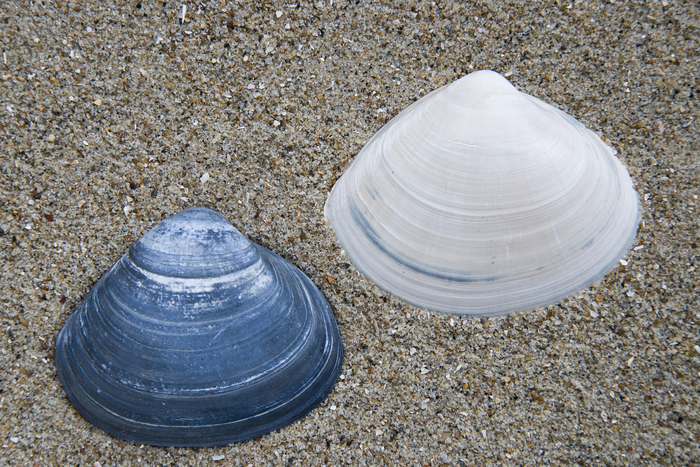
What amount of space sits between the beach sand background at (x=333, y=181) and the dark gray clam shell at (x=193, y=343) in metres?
0.11

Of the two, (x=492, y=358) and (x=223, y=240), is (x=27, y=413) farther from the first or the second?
(x=492, y=358)

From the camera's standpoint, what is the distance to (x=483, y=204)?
47.8 inches

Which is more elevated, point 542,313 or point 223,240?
point 223,240

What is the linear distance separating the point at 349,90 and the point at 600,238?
0.91 m

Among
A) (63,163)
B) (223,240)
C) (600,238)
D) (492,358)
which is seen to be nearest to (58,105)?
(63,163)

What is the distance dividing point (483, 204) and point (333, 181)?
0.48 meters

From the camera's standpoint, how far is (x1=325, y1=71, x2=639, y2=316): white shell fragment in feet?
3.88

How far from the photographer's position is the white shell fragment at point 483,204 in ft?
3.88

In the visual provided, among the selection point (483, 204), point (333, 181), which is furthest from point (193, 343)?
point (483, 204)

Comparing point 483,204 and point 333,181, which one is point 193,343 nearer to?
point 333,181

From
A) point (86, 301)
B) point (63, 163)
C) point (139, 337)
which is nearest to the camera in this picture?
point (139, 337)

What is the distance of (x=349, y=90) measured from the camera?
1.42 meters

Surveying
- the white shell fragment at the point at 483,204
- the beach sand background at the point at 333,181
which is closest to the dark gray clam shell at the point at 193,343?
the beach sand background at the point at 333,181

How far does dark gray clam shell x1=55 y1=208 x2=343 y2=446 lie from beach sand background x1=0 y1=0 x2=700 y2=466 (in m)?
0.11
